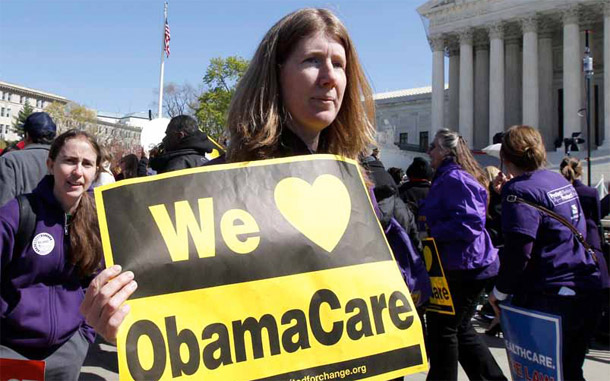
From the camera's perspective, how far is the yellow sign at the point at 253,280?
1577 mm

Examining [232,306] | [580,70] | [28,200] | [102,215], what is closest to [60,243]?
[28,200]

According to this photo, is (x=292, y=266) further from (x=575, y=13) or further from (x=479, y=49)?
(x=479, y=49)

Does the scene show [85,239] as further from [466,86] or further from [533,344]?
[466,86]

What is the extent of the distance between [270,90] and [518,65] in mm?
48412

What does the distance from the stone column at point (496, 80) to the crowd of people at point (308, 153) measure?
39.6 meters

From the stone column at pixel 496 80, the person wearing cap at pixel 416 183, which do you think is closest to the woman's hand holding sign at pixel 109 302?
the person wearing cap at pixel 416 183

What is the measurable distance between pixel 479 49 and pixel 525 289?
47.5 m

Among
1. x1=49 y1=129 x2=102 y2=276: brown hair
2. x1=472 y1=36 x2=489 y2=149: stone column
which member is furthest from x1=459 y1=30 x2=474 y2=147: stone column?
x1=49 y1=129 x2=102 y2=276: brown hair

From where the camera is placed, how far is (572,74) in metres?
39.7

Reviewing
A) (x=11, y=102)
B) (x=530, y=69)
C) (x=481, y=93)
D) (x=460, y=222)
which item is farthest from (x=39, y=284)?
(x=11, y=102)

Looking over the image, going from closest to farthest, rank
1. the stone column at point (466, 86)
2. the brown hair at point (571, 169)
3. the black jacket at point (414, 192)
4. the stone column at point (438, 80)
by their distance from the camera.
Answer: the brown hair at point (571, 169) → the black jacket at point (414, 192) → the stone column at point (466, 86) → the stone column at point (438, 80)

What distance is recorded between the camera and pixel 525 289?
3879 mm

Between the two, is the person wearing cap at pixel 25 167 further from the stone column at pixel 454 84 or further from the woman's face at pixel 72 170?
the stone column at pixel 454 84

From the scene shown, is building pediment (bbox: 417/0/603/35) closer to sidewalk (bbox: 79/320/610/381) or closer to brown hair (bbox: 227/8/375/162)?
sidewalk (bbox: 79/320/610/381)
